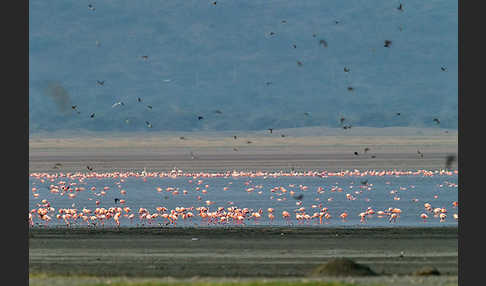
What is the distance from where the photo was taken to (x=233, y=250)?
37906 mm

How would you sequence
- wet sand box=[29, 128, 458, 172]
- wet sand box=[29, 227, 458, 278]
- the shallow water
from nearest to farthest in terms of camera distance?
1. wet sand box=[29, 227, 458, 278]
2. the shallow water
3. wet sand box=[29, 128, 458, 172]

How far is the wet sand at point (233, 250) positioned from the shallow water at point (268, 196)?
3.60m

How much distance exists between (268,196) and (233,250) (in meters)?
27.3

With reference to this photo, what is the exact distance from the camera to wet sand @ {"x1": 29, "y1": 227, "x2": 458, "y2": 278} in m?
32.0

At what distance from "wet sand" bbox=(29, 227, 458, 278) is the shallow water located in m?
3.60

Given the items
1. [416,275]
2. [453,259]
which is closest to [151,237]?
[453,259]

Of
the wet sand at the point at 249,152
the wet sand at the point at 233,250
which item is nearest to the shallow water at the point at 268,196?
the wet sand at the point at 233,250

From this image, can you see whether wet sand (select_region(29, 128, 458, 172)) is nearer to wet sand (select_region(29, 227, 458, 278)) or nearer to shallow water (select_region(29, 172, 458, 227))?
shallow water (select_region(29, 172, 458, 227))

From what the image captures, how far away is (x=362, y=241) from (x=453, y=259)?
254 inches

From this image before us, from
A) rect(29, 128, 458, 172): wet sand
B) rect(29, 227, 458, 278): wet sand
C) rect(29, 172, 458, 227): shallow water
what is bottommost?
rect(29, 227, 458, 278): wet sand

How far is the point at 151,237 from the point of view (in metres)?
42.7

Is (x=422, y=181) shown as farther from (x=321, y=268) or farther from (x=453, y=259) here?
(x=321, y=268)

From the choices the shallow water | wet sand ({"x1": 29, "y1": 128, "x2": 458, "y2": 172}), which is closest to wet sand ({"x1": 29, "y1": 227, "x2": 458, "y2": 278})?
the shallow water

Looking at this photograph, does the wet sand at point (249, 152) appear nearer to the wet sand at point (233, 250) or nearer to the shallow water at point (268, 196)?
the shallow water at point (268, 196)
